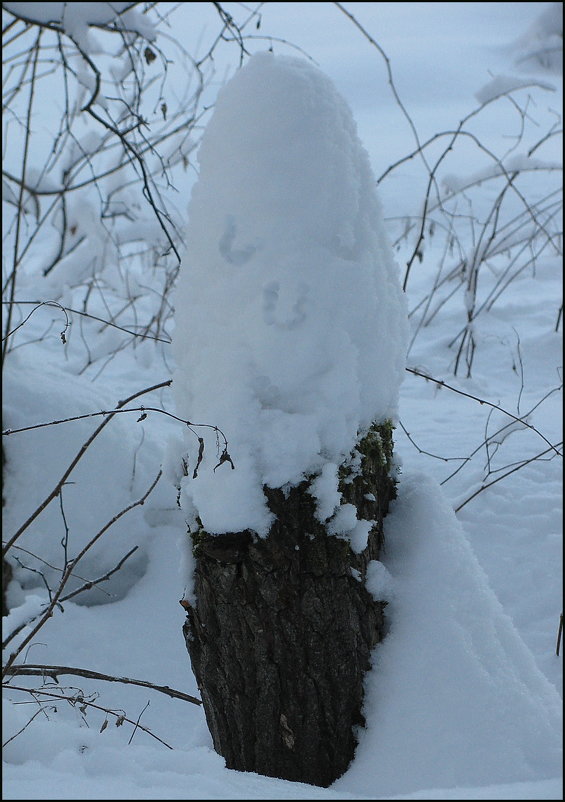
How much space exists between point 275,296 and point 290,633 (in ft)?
1.73

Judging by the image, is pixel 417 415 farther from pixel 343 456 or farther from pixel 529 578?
pixel 343 456

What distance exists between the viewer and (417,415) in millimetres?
2912

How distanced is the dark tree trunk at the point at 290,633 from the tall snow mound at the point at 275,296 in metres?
0.05

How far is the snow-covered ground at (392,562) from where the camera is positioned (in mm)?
973

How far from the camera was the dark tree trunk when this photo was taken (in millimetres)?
1064

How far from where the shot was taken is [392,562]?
48.0 inches

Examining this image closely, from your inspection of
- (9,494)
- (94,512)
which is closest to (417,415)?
(94,512)

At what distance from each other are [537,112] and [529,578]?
1239 cm

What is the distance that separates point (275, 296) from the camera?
1038 millimetres

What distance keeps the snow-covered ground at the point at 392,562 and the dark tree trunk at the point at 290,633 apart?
0.05 meters

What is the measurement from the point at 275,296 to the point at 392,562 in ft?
1.70

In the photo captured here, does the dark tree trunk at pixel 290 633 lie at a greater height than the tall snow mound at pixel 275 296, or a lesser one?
lesser

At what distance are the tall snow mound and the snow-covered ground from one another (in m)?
0.01

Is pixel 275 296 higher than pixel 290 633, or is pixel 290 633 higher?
pixel 275 296
